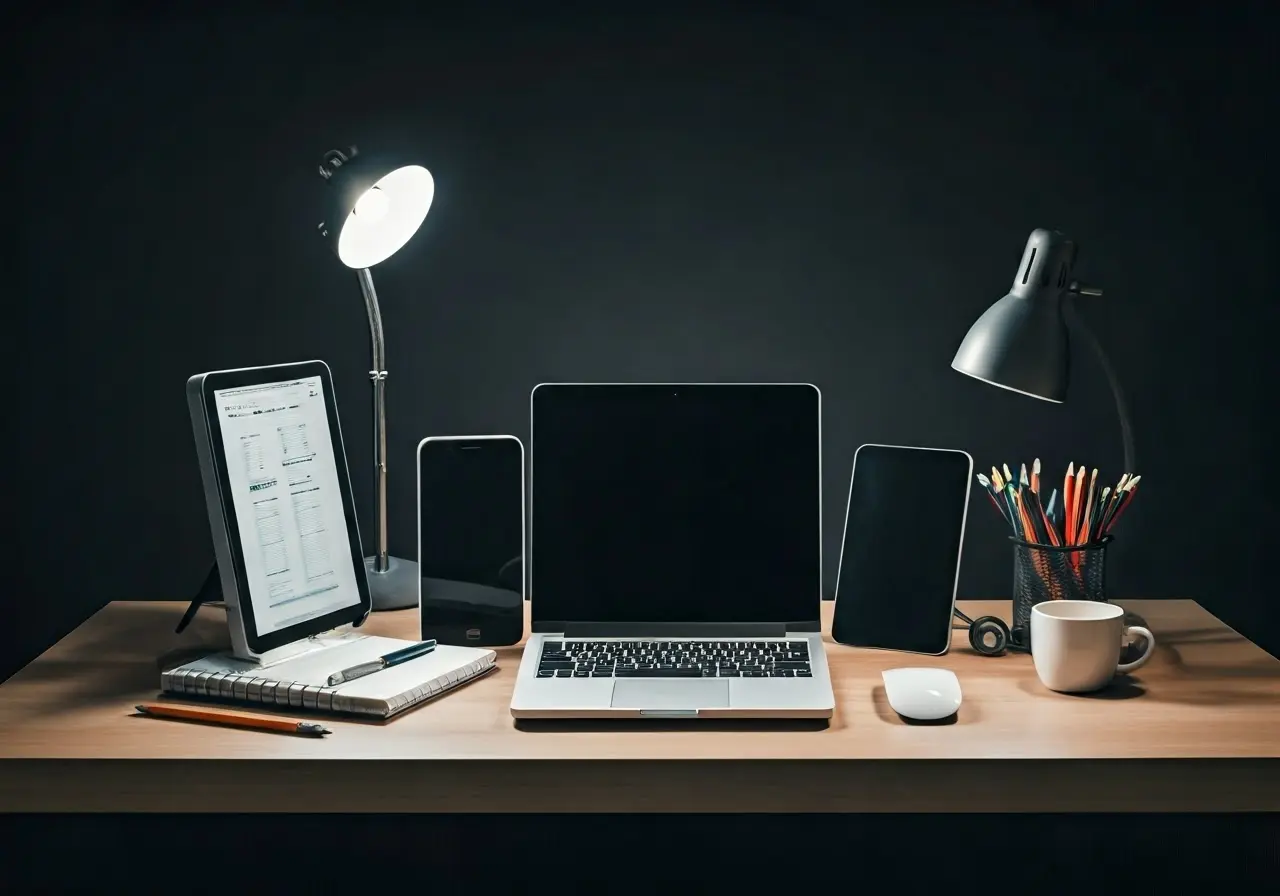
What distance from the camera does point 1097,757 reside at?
3.74 ft

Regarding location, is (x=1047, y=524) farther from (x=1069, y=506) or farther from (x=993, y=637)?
(x=993, y=637)

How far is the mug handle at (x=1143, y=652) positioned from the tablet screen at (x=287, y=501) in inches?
35.1

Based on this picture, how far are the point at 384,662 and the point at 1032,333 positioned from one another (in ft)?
2.72

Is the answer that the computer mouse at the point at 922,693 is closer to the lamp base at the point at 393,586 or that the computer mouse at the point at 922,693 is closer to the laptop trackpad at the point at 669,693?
the laptop trackpad at the point at 669,693

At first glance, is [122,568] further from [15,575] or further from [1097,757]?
[1097,757]

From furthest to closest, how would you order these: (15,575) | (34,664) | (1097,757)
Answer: (15,575), (34,664), (1097,757)

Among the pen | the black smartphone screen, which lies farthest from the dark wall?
the pen

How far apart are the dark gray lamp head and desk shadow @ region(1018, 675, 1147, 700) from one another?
323 mm

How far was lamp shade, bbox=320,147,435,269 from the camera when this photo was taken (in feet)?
4.83

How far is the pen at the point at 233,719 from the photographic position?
3.98 feet

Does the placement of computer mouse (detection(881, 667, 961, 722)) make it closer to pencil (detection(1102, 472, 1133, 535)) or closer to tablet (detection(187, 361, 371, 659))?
pencil (detection(1102, 472, 1133, 535))

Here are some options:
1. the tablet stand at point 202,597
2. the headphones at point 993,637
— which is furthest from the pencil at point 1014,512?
the tablet stand at point 202,597

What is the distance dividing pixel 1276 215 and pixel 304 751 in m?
1.50
